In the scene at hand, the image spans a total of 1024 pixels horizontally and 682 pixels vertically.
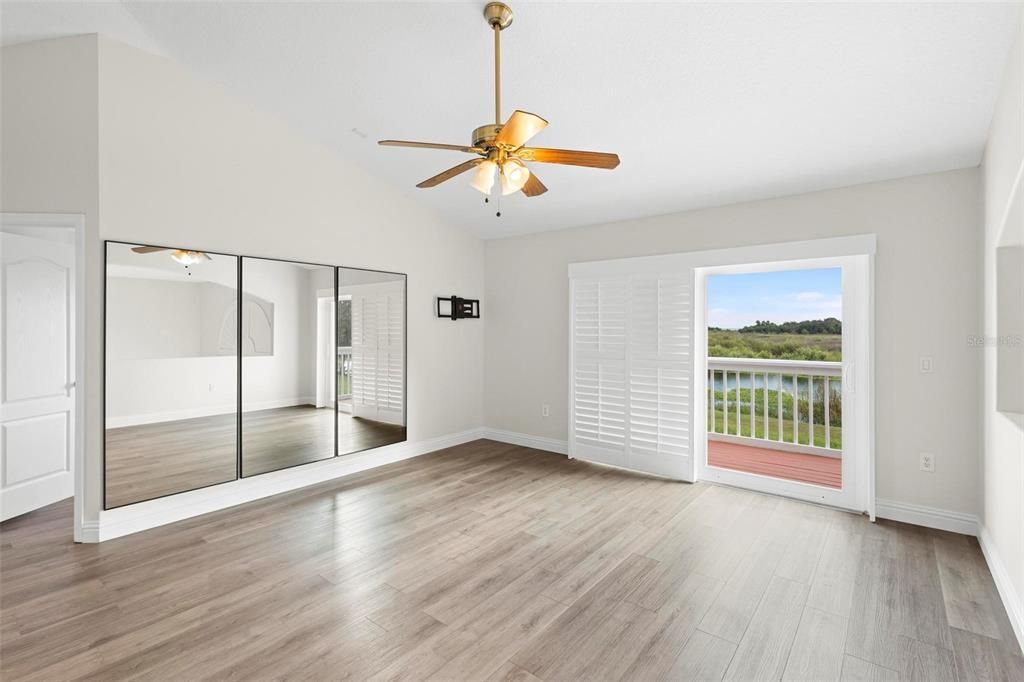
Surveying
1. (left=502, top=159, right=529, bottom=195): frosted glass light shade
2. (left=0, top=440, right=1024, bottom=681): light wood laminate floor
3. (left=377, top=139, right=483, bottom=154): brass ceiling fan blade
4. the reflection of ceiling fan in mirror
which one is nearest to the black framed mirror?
the reflection of ceiling fan in mirror

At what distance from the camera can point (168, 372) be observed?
3.41 metres

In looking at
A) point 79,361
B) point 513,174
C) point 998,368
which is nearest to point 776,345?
point 998,368

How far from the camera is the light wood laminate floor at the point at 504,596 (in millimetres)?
→ 1986

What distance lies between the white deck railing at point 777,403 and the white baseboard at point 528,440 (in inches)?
61.7

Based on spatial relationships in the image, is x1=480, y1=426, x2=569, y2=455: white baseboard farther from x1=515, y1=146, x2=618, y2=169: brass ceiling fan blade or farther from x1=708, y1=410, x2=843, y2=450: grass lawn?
x1=515, y1=146, x2=618, y2=169: brass ceiling fan blade

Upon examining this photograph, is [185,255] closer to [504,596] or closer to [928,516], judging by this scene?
[504,596]

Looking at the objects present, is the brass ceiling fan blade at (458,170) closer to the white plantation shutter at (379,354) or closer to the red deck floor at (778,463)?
the white plantation shutter at (379,354)

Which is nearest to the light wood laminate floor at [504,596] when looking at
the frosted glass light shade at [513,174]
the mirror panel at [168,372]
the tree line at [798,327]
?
the mirror panel at [168,372]

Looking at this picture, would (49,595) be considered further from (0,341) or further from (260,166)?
(260,166)

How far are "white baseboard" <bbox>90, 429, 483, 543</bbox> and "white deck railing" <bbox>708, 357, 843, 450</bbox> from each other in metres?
3.07

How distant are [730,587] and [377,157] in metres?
4.10

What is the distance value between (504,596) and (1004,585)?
248cm

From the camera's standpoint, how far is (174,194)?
338cm

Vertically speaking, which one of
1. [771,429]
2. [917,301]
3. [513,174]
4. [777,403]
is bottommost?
[771,429]
